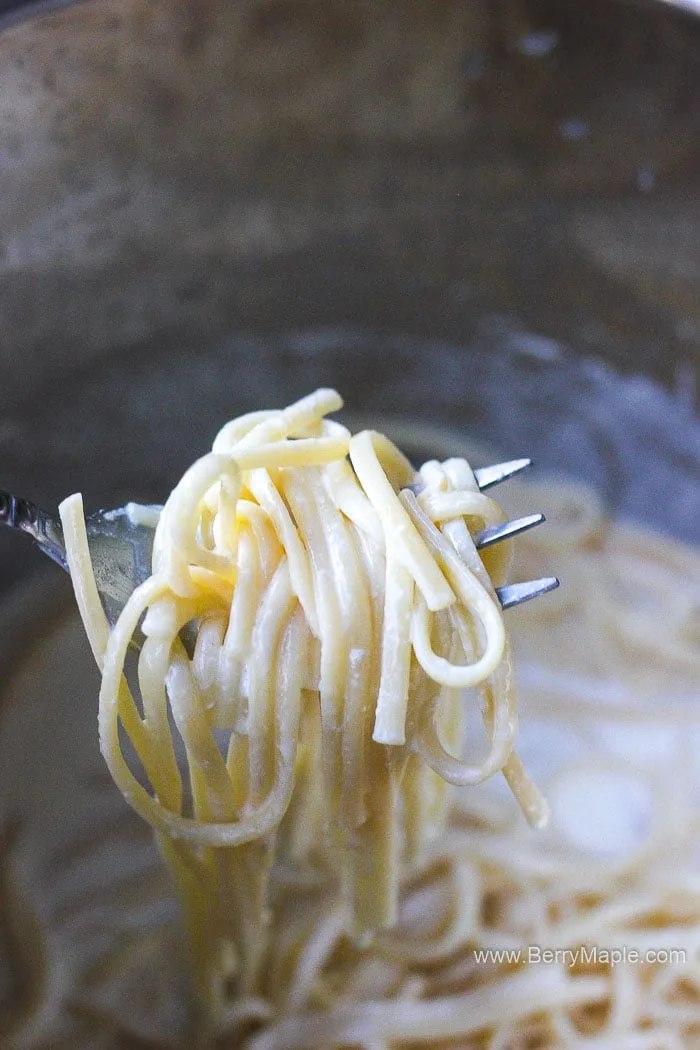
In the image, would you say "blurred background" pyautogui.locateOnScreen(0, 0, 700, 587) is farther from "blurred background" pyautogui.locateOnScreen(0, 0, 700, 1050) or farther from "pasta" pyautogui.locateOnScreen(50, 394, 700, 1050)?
"pasta" pyautogui.locateOnScreen(50, 394, 700, 1050)

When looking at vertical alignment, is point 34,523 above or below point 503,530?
above

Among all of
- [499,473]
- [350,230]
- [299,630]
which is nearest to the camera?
[299,630]

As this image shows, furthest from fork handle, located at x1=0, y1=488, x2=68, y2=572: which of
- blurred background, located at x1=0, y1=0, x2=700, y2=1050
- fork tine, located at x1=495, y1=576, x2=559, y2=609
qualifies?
fork tine, located at x1=495, y1=576, x2=559, y2=609

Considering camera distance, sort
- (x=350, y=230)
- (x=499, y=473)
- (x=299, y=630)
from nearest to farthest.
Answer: (x=299, y=630), (x=499, y=473), (x=350, y=230)

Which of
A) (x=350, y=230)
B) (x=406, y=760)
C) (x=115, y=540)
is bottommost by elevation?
(x=406, y=760)

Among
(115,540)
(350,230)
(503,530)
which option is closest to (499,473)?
(503,530)

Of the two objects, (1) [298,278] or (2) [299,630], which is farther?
(1) [298,278]

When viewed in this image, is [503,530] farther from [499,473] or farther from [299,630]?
[299,630]
